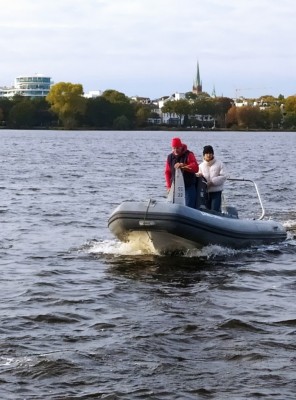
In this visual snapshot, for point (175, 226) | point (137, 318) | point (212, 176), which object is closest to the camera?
point (137, 318)

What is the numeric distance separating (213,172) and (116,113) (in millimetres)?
146351

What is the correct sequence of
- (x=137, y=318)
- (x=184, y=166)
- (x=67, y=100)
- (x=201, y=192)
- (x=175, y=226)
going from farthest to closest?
(x=67, y=100), (x=201, y=192), (x=184, y=166), (x=175, y=226), (x=137, y=318)

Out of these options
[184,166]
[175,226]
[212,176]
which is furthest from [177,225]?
[212,176]

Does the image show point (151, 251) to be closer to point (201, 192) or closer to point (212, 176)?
point (201, 192)

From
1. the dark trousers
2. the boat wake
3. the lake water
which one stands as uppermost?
the dark trousers

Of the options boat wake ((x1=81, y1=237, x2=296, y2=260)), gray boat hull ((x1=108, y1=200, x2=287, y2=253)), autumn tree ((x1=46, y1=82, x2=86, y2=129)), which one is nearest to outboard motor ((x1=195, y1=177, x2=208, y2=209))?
gray boat hull ((x1=108, y1=200, x2=287, y2=253))

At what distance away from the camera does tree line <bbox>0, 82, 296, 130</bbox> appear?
506ft

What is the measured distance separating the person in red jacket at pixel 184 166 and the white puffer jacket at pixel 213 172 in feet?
1.58

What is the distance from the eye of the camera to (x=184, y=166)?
14672mm

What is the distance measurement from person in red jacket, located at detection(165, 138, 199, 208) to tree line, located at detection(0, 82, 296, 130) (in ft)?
449

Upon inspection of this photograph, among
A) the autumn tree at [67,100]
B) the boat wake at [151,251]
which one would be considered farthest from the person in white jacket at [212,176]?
the autumn tree at [67,100]

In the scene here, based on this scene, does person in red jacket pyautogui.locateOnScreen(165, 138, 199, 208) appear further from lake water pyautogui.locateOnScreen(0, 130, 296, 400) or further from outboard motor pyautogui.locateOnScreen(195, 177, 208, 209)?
lake water pyautogui.locateOnScreen(0, 130, 296, 400)

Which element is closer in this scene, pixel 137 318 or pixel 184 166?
pixel 137 318

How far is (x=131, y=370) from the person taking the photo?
28.2 feet
